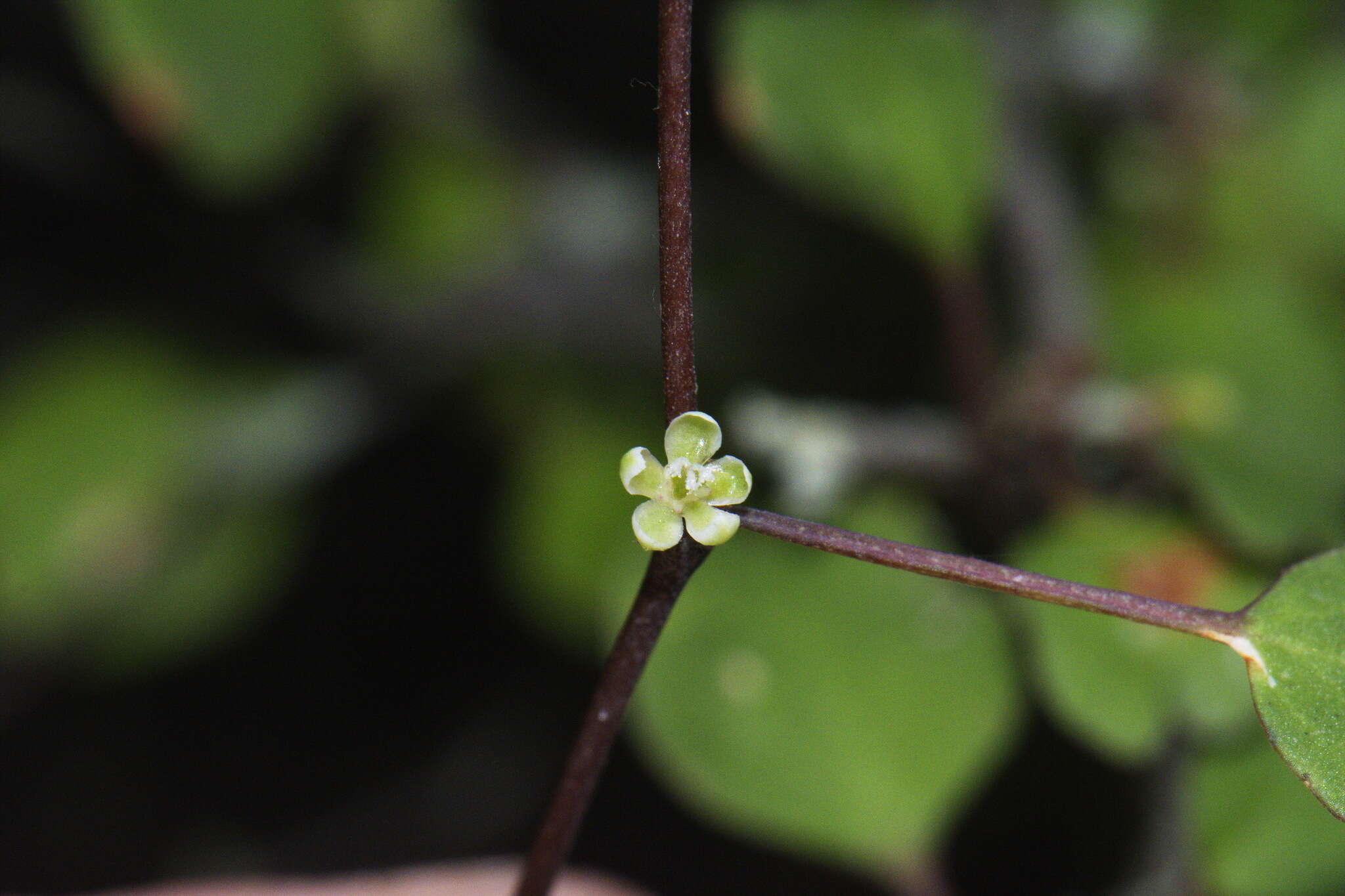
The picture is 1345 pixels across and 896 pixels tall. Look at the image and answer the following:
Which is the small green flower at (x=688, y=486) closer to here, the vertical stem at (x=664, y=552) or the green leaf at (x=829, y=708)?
the vertical stem at (x=664, y=552)

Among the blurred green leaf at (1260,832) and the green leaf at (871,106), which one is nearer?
the blurred green leaf at (1260,832)

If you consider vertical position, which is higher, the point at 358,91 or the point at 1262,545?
the point at 358,91

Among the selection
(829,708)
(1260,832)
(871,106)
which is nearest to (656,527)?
(829,708)

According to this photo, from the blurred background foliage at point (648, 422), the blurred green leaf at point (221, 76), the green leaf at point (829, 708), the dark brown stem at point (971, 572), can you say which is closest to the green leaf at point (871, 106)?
the blurred background foliage at point (648, 422)

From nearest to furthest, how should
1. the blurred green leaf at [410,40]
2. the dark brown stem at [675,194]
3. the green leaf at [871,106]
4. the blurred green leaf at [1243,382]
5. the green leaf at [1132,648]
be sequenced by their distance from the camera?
the dark brown stem at [675,194]
the green leaf at [1132,648]
the blurred green leaf at [1243,382]
the green leaf at [871,106]
the blurred green leaf at [410,40]

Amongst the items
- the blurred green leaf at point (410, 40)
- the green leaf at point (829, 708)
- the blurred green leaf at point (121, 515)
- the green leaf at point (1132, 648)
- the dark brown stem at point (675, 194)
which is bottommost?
the blurred green leaf at point (121, 515)

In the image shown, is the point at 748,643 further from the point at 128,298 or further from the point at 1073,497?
the point at 128,298

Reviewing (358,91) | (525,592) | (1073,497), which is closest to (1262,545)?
(1073,497)
